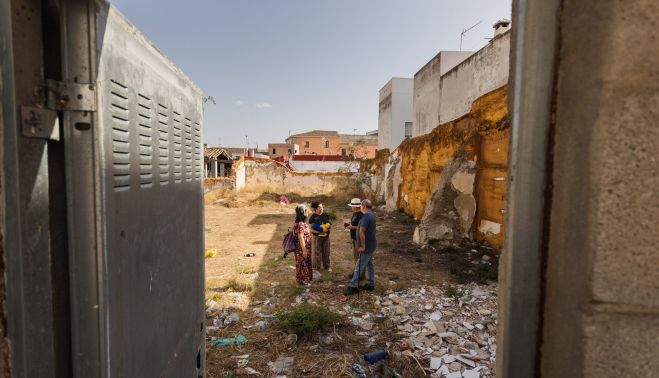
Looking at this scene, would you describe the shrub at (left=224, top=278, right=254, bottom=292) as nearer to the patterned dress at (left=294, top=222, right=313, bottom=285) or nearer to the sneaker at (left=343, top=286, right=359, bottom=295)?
the patterned dress at (left=294, top=222, right=313, bottom=285)

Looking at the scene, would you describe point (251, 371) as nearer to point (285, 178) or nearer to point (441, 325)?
point (441, 325)

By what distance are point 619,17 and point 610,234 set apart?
57 cm

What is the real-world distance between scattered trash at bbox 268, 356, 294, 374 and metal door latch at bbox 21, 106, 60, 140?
11.8 ft

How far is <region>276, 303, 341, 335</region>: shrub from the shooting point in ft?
14.7

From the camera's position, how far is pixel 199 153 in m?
2.34

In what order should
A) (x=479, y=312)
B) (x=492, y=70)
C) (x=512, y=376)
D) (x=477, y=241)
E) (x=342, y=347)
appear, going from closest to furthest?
(x=512, y=376) < (x=342, y=347) < (x=479, y=312) < (x=477, y=241) < (x=492, y=70)

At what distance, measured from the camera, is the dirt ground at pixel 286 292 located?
3.95 metres

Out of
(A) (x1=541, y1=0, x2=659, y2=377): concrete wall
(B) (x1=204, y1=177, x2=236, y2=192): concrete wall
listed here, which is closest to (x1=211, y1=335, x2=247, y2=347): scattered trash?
(A) (x1=541, y1=0, x2=659, y2=377): concrete wall

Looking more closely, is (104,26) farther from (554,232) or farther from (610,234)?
(610,234)

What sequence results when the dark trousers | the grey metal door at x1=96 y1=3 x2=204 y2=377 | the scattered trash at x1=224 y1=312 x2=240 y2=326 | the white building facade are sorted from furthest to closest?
the white building facade < the dark trousers < the scattered trash at x1=224 y1=312 x2=240 y2=326 < the grey metal door at x1=96 y1=3 x2=204 y2=377

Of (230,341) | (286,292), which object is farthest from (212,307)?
(286,292)

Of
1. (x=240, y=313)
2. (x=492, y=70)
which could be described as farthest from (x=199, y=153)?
(x=492, y=70)

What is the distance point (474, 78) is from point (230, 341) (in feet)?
41.3

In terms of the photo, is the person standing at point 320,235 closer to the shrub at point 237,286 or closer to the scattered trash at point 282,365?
the shrub at point 237,286
